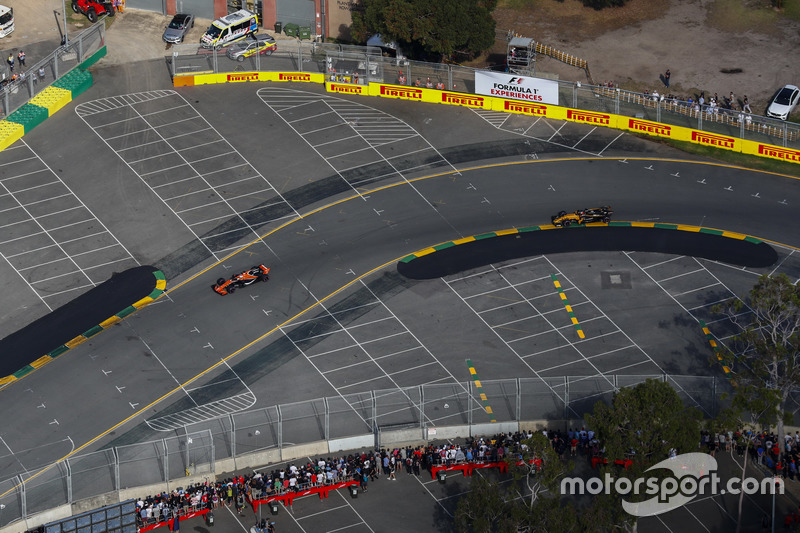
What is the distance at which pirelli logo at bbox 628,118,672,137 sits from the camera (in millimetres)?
100625

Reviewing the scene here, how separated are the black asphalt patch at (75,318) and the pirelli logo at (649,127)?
38.3m

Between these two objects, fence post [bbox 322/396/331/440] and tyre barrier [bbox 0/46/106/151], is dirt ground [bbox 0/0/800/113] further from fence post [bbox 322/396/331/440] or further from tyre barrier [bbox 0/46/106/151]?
fence post [bbox 322/396/331/440]

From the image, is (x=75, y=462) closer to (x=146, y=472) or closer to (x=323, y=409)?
(x=146, y=472)

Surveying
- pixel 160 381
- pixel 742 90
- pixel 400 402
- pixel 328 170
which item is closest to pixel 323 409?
pixel 400 402

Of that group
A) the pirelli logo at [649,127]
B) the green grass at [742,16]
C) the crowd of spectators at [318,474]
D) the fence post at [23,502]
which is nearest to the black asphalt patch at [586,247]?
the pirelli logo at [649,127]

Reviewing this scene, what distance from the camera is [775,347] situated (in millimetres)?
72500

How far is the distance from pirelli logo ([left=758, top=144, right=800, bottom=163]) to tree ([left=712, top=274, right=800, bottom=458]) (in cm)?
2379

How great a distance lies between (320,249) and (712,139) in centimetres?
3165

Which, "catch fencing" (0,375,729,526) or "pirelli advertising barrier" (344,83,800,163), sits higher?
"pirelli advertising barrier" (344,83,800,163)

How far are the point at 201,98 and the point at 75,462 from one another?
41.6 metres

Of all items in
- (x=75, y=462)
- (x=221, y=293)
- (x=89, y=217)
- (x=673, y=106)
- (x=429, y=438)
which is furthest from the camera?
(x=673, y=106)

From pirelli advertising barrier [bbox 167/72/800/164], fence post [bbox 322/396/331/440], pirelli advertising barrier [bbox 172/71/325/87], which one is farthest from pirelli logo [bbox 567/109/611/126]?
fence post [bbox 322/396/331/440]

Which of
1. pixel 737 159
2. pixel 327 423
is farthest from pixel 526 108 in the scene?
pixel 327 423

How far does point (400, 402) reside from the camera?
251ft
